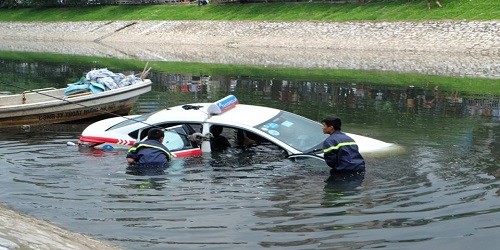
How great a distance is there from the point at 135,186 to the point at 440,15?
38.2 metres

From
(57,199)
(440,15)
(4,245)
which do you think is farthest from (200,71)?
(4,245)

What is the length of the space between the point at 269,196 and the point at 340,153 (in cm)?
137

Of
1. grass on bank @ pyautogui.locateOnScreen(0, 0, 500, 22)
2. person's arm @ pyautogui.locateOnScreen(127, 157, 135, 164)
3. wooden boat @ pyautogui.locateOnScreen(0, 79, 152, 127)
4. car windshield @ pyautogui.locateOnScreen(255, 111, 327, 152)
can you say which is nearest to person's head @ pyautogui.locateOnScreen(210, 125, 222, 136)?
car windshield @ pyautogui.locateOnScreen(255, 111, 327, 152)

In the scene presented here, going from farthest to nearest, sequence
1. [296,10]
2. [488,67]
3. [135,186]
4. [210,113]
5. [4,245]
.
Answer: [296,10], [488,67], [210,113], [135,186], [4,245]

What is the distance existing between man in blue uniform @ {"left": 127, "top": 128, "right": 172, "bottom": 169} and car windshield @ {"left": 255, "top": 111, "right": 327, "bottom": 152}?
155cm

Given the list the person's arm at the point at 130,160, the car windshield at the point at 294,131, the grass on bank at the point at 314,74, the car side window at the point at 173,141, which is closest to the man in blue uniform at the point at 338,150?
the car windshield at the point at 294,131

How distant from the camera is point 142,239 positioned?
30.0 ft

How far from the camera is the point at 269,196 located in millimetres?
11164

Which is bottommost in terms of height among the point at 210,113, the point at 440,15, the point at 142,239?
the point at 142,239

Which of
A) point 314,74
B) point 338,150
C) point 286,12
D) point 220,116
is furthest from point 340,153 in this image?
point 286,12

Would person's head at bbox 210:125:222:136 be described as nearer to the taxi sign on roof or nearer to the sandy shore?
the taxi sign on roof

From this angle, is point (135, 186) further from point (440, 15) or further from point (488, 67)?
point (440, 15)

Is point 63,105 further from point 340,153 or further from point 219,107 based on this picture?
point 340,153

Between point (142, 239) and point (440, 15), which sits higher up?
point (440, 15)
